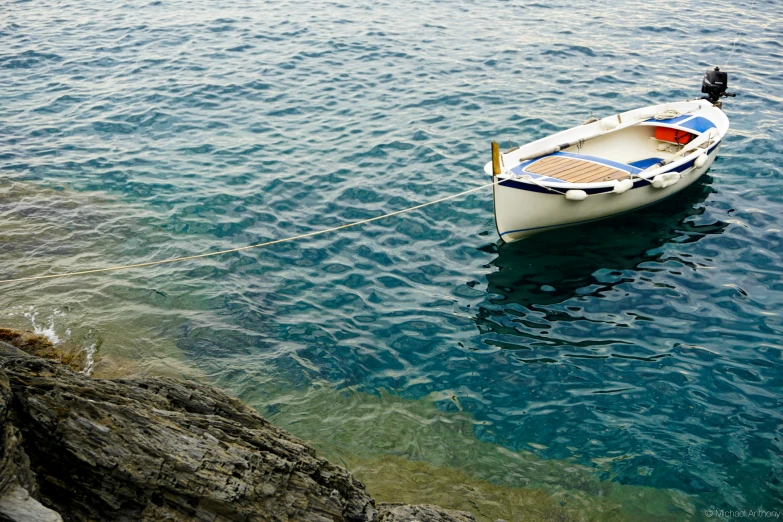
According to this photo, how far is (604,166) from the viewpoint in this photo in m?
13.2

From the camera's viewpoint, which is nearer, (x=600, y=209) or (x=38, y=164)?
(x=600, y=209)

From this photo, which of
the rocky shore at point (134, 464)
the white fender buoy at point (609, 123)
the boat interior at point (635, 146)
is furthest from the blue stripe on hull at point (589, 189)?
the rocky shore at point (134, 464)

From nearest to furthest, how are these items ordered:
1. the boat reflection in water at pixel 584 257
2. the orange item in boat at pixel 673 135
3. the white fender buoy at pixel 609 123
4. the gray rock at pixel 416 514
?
1. the gray rock at pixel 416 514
2. the boat reflection in water at pixel 584 257
3. the white fender buoy at pixel 609 123
4. the orange item in boat at pixel 673 135

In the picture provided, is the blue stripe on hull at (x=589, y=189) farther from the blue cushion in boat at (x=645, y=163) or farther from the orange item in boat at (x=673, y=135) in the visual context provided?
the orange item in boat at (x=673, y=135)

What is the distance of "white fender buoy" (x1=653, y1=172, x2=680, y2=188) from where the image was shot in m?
12.8

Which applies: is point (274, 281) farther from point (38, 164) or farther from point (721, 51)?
point (721, 51)

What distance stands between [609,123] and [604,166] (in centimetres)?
200

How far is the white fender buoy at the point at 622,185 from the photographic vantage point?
1240cm

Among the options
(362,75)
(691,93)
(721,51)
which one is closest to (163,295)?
(362,75)

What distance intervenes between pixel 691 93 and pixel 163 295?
14806 mm

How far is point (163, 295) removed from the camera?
38.1 feet

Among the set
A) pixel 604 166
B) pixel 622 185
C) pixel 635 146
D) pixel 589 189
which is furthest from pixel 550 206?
pixel 635 146

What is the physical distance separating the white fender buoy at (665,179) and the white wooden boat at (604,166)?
0.02 meters

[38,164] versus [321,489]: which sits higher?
[321,489]
